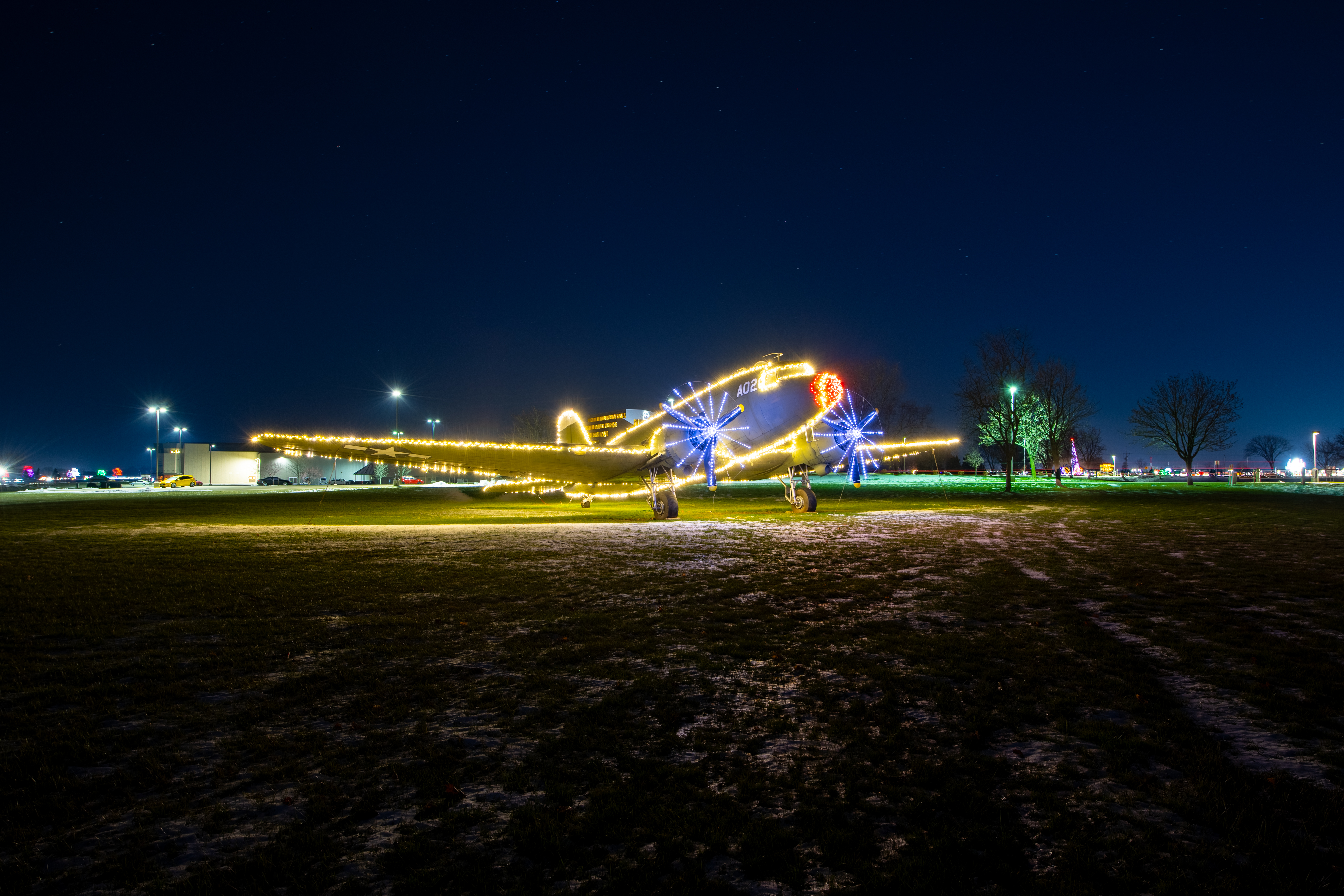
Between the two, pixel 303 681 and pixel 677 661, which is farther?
pixel 677 661

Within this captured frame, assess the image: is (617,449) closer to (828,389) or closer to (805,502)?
(828,389)

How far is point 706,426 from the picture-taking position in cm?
2112

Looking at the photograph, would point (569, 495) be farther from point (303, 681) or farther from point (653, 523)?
point (303, 681)

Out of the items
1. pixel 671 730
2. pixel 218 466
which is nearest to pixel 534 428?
pixel 218 466

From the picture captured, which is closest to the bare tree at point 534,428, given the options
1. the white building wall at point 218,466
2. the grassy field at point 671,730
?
the white building wall at point 218,466

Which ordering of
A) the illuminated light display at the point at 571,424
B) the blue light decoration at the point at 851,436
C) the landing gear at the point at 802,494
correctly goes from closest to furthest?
the blue light decoration at the point at 851,436
the landing gear at the point at 802,494
the illuminated light display at the point at 571,424

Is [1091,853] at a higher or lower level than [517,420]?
lower

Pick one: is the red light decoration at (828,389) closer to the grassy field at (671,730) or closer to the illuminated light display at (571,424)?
the grassy field at (671,730)

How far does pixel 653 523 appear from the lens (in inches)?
770

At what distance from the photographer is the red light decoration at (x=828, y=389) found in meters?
20.1

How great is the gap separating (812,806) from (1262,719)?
12.2 ft

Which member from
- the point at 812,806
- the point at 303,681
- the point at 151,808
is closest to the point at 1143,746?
the point at 812,806

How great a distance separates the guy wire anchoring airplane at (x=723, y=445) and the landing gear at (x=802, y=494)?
66 mm

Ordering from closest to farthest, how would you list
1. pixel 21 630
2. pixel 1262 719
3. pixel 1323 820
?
pixel 1323 820
pixel 1262 719
pixel 21 630
